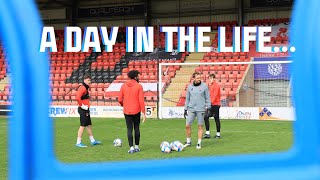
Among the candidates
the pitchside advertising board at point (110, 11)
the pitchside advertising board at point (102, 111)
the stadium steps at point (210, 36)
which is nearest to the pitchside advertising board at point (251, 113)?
the pitchside advertising board at point (102, 111)

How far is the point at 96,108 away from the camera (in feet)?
68.7

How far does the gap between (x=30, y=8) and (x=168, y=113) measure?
18312mm

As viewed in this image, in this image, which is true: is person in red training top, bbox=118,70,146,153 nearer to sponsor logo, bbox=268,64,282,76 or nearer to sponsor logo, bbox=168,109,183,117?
sponsor logo, bbox=168,109,183,117

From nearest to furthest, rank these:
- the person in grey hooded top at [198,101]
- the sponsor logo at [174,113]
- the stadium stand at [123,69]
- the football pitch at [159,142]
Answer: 1. the football pitch at [159,142]
2. the person in grey hooded top at [198,101]
3. the sponsor logo at [174,113]
4. the stadium stand at [123,69]

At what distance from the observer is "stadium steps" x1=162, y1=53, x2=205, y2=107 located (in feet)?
68.8

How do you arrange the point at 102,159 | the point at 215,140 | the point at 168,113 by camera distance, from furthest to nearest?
the point at 168,113, the point at 215,140, the point at 102,159

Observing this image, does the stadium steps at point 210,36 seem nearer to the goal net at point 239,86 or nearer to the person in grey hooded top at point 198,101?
the goal net at point 239,86

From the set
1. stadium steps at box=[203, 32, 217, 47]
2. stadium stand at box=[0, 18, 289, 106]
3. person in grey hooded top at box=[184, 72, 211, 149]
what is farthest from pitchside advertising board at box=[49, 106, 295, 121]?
person in grey hooded top at box=[184, 72, 211, 149]

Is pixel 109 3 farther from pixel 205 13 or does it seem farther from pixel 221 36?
pixel 221 36

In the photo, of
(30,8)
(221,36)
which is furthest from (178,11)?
(30,8)

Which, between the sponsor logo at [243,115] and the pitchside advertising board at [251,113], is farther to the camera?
the sponsor logo at [243,115]

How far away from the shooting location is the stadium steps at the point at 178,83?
21.0 m

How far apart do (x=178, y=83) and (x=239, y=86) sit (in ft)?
11.1

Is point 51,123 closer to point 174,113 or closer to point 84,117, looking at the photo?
point 84,117
